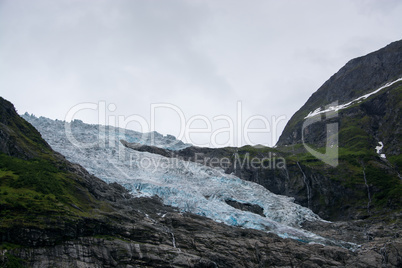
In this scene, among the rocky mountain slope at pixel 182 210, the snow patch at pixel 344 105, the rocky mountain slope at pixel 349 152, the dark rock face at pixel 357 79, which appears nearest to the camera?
the rocky mountain slope at pixel 182 210

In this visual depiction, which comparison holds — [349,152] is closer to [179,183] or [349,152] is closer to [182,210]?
[179,183]

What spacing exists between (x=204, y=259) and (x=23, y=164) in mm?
28758

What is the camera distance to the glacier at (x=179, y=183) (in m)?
56.4

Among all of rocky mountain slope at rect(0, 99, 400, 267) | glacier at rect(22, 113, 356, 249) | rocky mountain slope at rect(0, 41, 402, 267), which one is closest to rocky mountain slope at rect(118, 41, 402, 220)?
rocky mountain slope at rect(0, 41, 402, 267)

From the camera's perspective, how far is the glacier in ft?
185

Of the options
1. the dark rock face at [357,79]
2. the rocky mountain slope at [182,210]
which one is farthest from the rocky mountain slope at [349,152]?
the rocky mountain slope at [182,210]

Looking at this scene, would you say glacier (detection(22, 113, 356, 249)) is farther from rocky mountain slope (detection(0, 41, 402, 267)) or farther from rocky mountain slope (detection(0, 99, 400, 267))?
rocky mountain slope (detection(0, 99, 400, 267))

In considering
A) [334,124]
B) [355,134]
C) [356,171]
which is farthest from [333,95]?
[356,171]

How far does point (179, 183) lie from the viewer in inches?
2761

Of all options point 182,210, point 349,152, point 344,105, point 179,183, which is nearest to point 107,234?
point 182,210

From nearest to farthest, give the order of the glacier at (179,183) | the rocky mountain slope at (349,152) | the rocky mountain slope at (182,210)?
the rocky mountain slope at (182,210) → the glacier at (179,183) → the rocky mountain slope at (349,152)

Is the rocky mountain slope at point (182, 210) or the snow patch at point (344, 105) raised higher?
the snow patch at point (344, 105)

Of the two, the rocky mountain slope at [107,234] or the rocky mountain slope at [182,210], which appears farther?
the rocky mountain slope at [182,210]

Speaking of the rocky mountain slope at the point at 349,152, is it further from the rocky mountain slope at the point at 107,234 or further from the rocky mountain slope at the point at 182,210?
the rocky mountain slope at the point at 107,234
